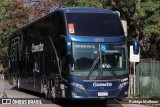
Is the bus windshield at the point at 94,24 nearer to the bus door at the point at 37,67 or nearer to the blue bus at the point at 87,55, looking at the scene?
the blue bus at the point at 87,55

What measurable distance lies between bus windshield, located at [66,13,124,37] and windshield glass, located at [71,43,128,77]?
1.92 feet

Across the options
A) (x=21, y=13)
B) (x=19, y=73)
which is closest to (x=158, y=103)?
(x=19, y=73)

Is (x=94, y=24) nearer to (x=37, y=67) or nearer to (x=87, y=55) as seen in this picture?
(x=87, y=55)

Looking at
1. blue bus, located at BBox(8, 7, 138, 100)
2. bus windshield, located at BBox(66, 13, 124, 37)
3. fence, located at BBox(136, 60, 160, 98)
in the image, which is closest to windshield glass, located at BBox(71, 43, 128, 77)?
blue bus, located at BBox(8, 7, 138, 100)

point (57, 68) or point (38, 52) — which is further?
point (38, 52)

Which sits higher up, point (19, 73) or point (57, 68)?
point (57, 68)

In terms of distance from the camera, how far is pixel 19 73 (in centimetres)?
2661

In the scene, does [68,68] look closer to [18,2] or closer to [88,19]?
[88,19]

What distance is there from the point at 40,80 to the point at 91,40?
5.35 metres

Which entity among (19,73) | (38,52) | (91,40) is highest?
(91,40)

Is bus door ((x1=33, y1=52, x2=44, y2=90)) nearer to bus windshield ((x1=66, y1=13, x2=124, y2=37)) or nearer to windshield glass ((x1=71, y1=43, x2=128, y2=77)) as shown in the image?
bus windshield ((x1=66, y1=13, x2=124, y2=37))

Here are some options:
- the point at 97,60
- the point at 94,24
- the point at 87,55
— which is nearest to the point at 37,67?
the point at 94,24

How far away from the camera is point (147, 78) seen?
22.8 metres

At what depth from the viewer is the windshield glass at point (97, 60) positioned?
1634cm
